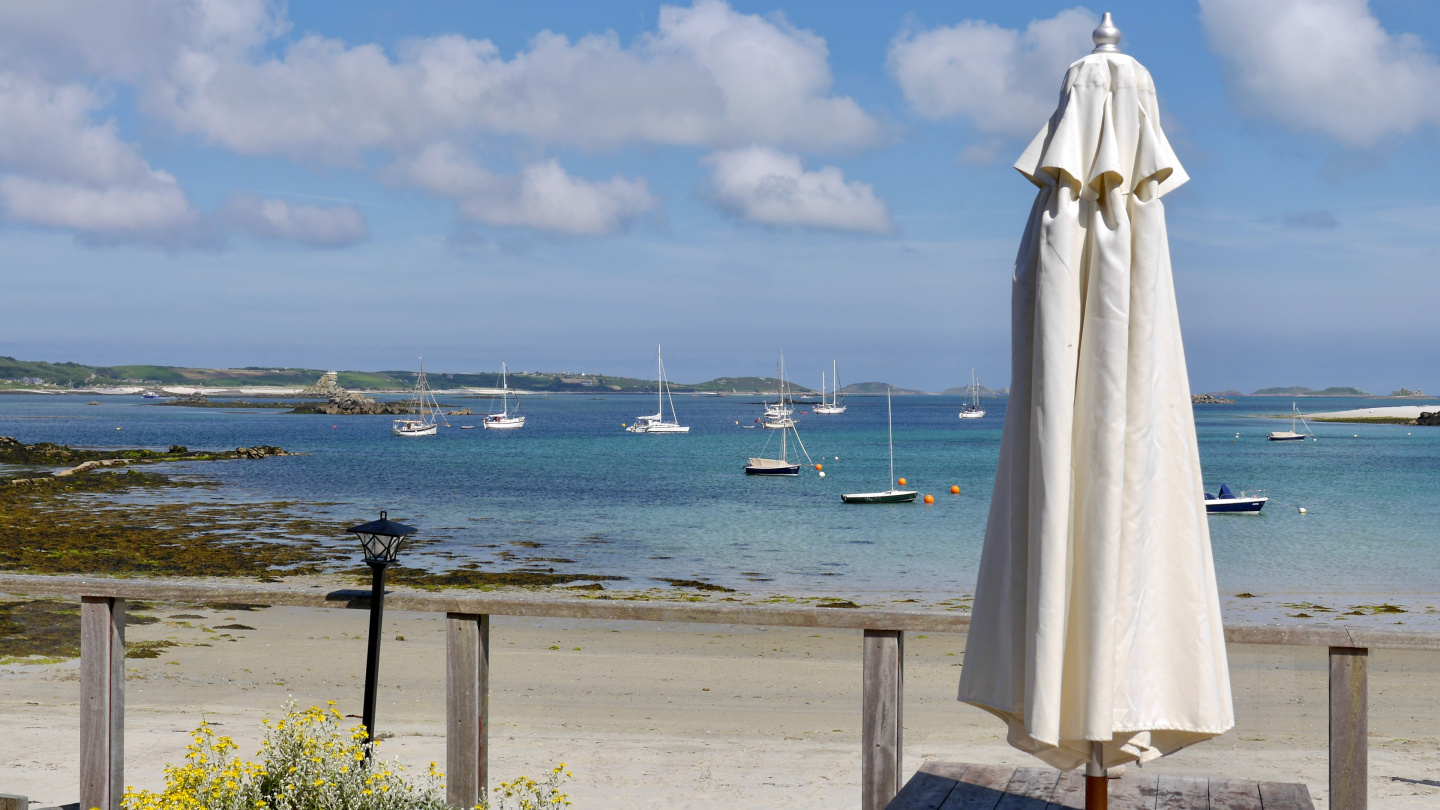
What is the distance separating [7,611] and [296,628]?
3.55m

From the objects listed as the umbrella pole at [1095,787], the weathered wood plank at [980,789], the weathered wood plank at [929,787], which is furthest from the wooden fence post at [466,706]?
the umbrella pole at [1095,787]

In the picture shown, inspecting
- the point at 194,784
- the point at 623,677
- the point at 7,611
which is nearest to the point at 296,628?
the point at 7,611

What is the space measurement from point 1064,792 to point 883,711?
581 mm

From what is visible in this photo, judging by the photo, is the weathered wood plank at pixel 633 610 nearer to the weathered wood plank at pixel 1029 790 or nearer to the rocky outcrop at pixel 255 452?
the weathered wood plank at pixel 1029 790

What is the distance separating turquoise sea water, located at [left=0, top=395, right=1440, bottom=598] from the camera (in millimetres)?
22562

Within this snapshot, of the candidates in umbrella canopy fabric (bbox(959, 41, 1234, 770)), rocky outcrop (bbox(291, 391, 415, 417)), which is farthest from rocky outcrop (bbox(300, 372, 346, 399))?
umbrella canopy fabric (bbox(959, 41, 1234, 770))

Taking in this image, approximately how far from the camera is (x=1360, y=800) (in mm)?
3131

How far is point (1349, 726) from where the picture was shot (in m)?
3.11

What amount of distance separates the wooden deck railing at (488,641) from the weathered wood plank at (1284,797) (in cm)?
10

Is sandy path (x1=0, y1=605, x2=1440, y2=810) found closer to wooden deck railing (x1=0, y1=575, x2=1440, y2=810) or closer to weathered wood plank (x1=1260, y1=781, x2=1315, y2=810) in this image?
wooden deck railing (x1=0, y1=575, x2=1440, y2=810)

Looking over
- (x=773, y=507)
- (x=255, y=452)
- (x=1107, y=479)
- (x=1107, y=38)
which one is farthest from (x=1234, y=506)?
(x=255, y=452)

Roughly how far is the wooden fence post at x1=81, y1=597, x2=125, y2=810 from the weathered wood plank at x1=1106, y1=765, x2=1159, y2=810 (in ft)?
10.9

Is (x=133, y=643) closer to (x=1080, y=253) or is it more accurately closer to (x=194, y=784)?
(x=194, y=784)

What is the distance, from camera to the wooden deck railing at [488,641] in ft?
10.2
